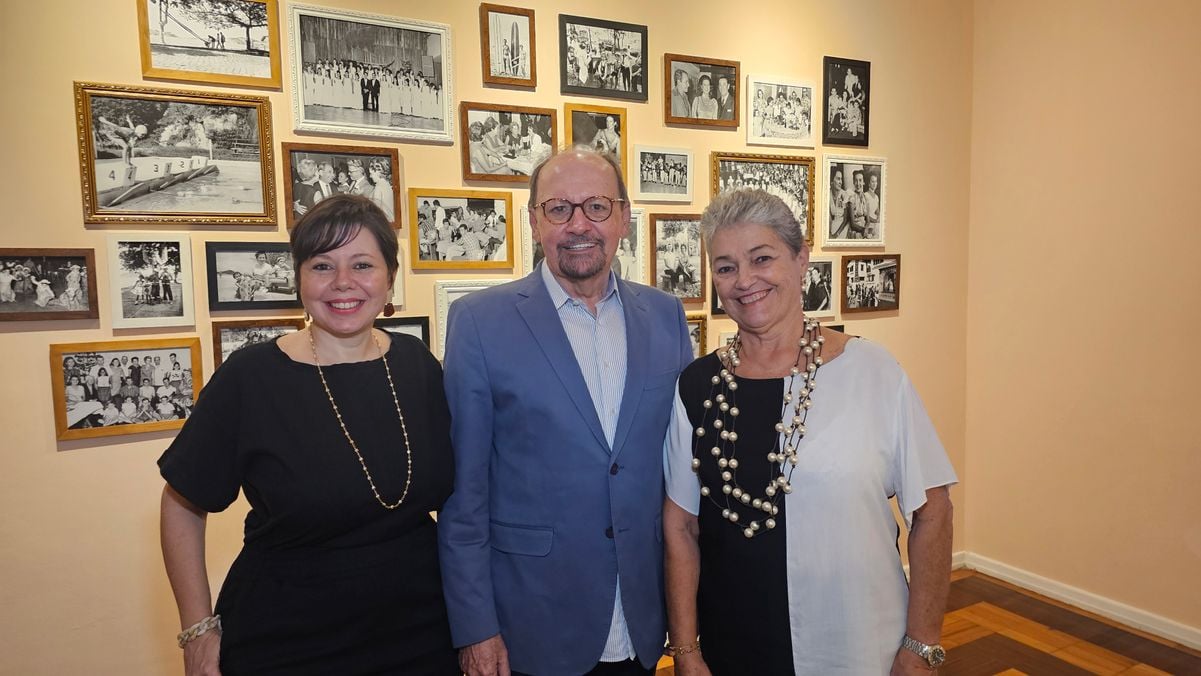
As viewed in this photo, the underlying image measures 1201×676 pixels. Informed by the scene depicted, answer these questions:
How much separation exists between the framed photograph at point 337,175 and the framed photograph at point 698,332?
1395mm

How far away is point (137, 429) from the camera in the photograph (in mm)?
2418

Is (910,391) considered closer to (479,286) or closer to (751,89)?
(479,286)

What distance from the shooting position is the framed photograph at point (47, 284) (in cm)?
223

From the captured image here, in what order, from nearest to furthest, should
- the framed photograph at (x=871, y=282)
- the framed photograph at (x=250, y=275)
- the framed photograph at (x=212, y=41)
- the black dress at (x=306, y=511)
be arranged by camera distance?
1. the black dress at (x=306, y=511)
2. the framed photograph at (x=212, y=41)
3. the framed photograph at (x=250, y=275)
4. the framed photograph at (x=871, y=282)

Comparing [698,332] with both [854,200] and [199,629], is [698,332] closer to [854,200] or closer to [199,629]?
[854,200]

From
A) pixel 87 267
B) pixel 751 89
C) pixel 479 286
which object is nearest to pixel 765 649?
pixel 479 286

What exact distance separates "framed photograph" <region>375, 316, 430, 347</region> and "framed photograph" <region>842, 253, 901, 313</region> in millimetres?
2201

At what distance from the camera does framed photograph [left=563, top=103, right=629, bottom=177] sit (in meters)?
3.05

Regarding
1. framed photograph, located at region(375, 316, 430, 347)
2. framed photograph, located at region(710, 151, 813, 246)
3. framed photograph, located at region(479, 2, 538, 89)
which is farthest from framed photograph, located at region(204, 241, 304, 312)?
framed photograph, located at region(710, 151, 813, 246)

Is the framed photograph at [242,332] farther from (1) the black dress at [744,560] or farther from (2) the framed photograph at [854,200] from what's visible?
(2) the framed photograph at [854,200]

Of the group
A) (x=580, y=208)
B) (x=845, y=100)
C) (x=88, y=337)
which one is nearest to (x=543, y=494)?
(x=580, y=208)

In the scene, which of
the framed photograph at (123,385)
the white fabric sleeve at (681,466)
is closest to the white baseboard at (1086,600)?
the white fabric sleeve at (681,466)

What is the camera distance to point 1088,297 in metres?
3.51

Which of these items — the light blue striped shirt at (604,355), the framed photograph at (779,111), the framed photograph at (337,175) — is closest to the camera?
the light blue striped shirt at (604,355)
